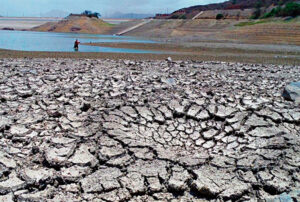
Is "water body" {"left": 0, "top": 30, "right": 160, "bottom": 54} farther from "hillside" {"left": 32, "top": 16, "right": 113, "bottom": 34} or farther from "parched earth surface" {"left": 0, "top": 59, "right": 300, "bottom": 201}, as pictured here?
"hillside" {"left": 32, "top": 16, "right": 113, "bottom": 34}

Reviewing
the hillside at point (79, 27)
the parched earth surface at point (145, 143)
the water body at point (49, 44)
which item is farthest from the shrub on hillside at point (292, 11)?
the parched earth surface at point (145, 143)

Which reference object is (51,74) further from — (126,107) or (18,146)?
(18,146)

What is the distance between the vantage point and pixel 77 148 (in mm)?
2807

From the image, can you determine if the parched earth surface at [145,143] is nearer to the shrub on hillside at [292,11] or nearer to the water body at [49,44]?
the water body at [49,44]

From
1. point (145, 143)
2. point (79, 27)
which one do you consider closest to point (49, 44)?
point (145, 143)

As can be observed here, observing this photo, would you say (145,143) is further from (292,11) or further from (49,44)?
(292,11)

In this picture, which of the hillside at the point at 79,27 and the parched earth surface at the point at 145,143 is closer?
the parched earth surface at the point at 145,143

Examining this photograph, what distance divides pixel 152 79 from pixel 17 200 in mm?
3600

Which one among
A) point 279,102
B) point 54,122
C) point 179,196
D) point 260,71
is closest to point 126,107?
point 54,122

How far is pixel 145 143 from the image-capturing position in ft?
9.74

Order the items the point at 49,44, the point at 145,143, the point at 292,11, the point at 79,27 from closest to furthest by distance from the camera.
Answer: the point at 145,143 → the point at 49,44 → the point at 292,11 → the point at 79,27

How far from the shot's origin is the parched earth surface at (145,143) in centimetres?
234

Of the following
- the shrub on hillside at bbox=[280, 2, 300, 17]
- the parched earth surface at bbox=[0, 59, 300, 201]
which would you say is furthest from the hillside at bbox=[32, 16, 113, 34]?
the parched earth surface at bbox=[0, 59, 300, 201]

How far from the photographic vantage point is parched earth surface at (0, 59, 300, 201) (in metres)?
2.34
